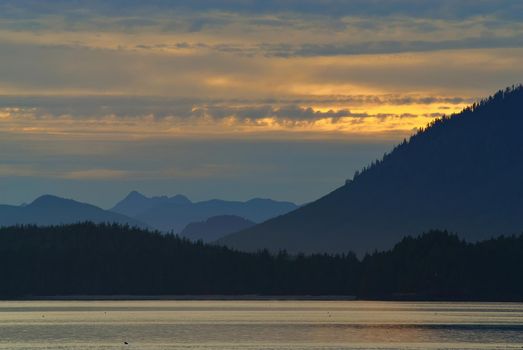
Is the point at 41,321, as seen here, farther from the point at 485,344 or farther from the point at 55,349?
the point at 485,344

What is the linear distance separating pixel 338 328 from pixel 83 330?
1323 inches

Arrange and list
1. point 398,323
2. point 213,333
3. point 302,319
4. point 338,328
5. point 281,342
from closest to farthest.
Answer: point 281,342, point 213,333, point 338,328, point 398,323, point 302,319

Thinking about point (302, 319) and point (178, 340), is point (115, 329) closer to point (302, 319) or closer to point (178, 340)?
point (178, 340)

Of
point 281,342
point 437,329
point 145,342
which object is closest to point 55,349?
point 145,342

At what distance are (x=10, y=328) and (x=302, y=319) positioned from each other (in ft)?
153

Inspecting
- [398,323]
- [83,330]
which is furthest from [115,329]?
[398,323]

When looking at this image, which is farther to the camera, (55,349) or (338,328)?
(338,328)

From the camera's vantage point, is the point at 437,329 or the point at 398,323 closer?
the point at 437,329

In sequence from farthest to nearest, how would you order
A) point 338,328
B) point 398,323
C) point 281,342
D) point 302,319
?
point 302,319
point 398,323
point 338,328
point 281,342

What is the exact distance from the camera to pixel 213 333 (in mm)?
161375

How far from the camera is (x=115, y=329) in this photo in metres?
171

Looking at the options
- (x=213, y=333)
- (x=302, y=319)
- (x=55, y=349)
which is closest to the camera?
(x=55, y=349)

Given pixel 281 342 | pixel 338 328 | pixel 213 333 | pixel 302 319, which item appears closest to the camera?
pixel 281 342

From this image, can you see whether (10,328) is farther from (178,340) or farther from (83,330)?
(178,340)
